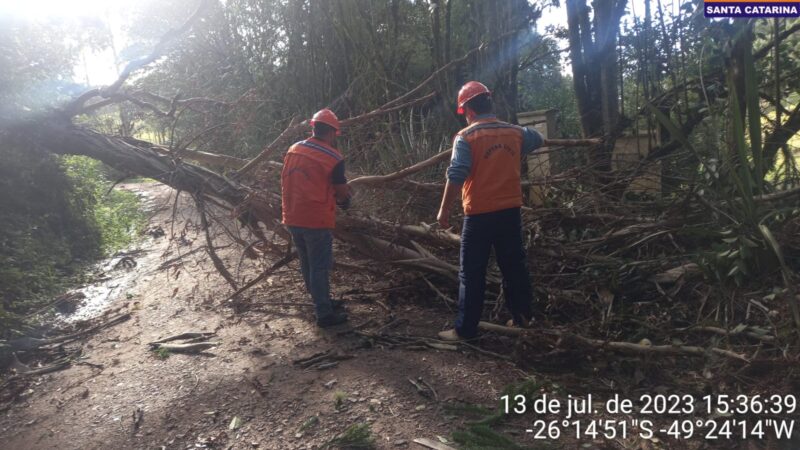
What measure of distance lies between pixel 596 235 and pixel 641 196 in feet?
1.66

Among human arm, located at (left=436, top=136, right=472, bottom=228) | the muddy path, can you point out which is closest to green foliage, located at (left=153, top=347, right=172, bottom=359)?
the muddy path

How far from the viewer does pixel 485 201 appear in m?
3.57

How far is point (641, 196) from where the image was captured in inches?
171

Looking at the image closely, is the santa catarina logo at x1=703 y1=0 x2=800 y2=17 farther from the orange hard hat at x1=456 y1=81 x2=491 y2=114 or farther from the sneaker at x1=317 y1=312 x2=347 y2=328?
the sneaker at x1=317 y1=312 x2=347 y2=328

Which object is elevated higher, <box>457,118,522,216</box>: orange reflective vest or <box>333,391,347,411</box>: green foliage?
<box>457,118,522,216</box>: orange reflective vest

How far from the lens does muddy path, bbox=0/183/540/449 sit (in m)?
2.92

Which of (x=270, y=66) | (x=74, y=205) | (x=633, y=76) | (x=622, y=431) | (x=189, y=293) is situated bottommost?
(x=622, y=431)

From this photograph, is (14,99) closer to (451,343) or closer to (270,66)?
(270,66)

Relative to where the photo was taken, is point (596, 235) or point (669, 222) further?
point (596, 235)

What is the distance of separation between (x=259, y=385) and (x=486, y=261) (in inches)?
68.0

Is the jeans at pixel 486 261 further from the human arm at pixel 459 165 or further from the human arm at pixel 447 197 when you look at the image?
the human arm at pixel 459 165

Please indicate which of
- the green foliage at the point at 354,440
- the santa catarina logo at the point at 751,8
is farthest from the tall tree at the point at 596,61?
the green foliage at the point at 354,440

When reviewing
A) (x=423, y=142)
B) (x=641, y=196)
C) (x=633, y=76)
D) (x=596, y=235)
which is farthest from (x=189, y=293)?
(x=633, y=76)

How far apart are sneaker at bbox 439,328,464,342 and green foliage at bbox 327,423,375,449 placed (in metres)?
1.18
